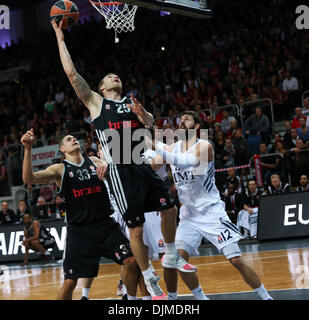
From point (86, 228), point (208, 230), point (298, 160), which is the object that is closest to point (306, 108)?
point (298, 160)

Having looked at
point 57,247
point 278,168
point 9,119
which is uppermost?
point 9,119

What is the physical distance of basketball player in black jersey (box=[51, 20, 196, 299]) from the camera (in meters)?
6.15

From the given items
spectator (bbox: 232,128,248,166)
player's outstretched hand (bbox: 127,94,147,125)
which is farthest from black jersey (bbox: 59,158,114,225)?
spectator (bbox: 232,128,248,166)

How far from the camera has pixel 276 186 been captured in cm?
1341

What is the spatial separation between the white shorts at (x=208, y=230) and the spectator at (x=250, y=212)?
682 cm

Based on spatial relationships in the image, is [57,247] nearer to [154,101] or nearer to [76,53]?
[154,101]

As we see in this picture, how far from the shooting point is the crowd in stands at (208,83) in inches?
572

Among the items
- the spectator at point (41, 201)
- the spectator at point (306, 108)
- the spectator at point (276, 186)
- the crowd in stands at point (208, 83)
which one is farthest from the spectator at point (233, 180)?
the spectator at point (41, 201)

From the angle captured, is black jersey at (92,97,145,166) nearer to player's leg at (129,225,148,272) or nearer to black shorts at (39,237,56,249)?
player's leg at (129,225,148,272)

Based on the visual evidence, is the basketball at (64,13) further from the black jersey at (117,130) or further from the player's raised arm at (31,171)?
the player's raised arm at (31,171)

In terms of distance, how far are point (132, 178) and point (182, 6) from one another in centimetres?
309

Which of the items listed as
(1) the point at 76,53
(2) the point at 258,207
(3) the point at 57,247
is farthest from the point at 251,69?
(1) the point at 76,53

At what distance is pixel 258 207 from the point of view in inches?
524
